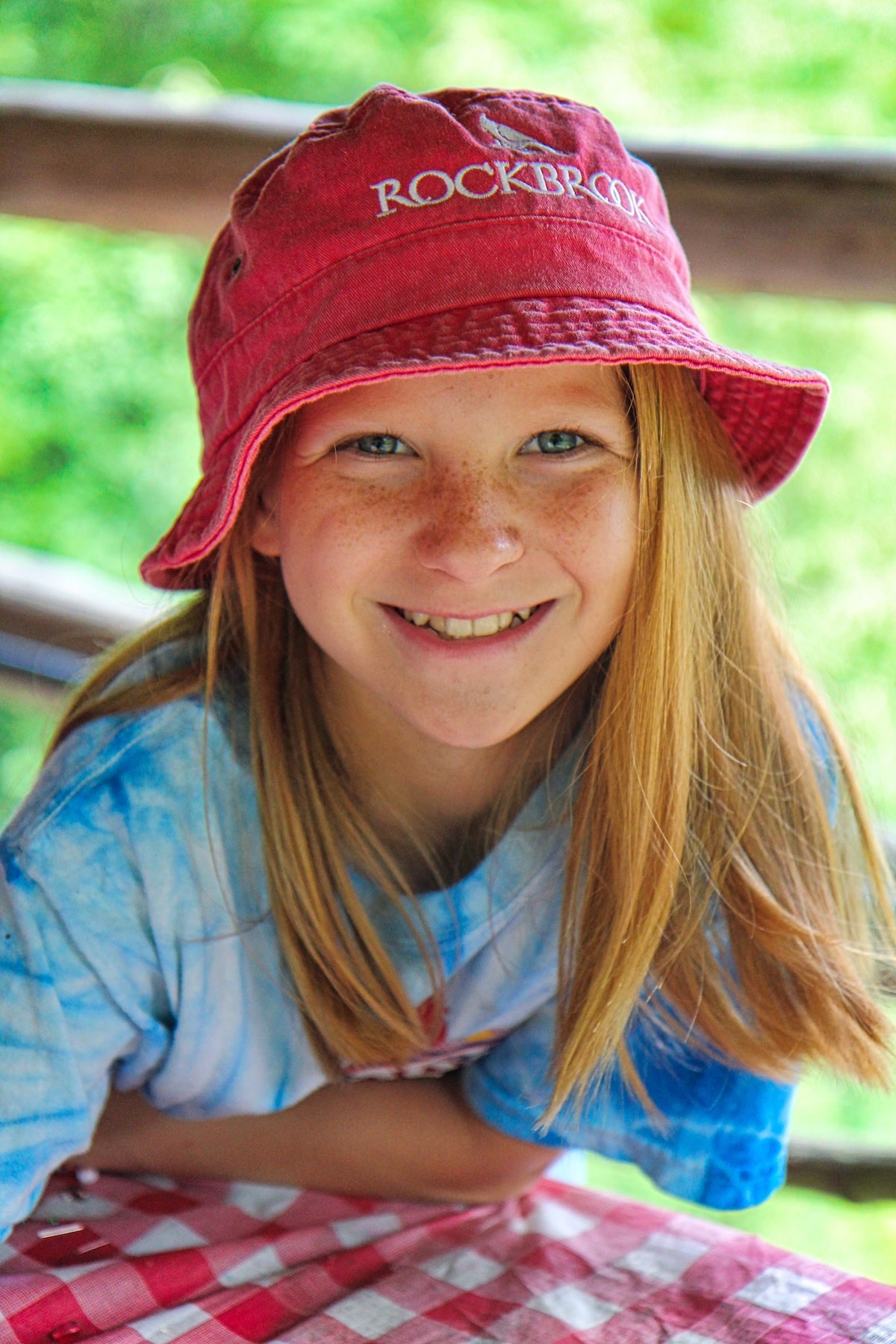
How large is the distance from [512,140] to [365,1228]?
84 centimetres

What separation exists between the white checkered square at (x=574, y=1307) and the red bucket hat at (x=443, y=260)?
2.01 ft

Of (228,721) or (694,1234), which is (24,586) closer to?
(228,721)

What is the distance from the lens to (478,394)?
971mm

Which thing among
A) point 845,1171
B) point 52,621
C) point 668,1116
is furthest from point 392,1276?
point 52,621

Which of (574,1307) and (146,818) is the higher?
(146,818)

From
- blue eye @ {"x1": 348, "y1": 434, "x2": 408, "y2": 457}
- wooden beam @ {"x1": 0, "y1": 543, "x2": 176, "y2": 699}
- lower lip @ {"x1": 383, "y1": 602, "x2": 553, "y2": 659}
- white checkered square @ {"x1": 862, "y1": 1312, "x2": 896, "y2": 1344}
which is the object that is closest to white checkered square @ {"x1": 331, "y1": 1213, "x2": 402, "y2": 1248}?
white checkered square @ {"x1": 862, "y1": 1312, "x2": 896, "y2": 1344}

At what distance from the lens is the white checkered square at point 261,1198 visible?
116 cm

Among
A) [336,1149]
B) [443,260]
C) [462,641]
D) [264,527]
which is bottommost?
[336,1149]

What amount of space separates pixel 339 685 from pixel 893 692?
481 centimetres

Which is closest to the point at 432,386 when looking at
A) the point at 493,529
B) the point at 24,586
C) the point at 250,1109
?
the point at 493,529

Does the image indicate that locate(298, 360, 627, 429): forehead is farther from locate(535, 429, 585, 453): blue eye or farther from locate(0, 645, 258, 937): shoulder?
locate(0, 645, 258, 937): shoulder

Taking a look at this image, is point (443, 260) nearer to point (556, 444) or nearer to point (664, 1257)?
point (556, 444)

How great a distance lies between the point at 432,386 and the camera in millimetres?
969

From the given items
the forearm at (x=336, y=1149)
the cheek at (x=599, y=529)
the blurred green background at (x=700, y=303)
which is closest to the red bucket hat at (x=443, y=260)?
the cheek at (x=599, y=529)
